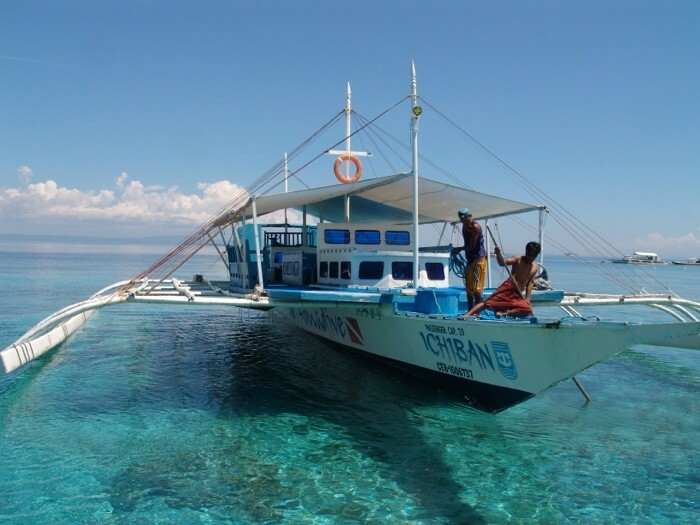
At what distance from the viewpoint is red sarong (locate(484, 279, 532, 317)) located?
10273 mm

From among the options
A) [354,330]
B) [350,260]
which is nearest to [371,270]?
[350,260]

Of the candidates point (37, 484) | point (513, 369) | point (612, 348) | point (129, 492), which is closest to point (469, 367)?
point (513, 369)

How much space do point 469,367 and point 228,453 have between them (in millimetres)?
5136

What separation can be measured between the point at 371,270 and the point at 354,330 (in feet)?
6.01

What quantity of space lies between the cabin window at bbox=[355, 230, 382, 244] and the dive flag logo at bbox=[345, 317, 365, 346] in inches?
104

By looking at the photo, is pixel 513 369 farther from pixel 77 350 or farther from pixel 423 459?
pixel 77 350

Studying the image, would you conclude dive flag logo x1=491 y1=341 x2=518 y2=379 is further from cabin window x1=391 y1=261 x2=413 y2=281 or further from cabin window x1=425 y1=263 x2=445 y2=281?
cabin window x1=425 y1=263 x2=445 y2=281

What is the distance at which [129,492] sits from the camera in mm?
7980

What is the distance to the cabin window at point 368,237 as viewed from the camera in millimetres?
16781

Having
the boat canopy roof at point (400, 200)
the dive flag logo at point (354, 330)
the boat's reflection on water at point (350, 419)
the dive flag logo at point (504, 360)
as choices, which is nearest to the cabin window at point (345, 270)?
the dive flag logo at point (354, 330)

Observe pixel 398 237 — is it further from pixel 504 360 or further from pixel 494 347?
pixel 504 360

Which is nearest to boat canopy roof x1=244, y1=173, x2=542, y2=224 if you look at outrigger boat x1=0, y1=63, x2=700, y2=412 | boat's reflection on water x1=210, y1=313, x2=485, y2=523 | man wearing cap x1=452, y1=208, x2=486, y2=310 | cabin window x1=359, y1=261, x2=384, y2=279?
outrigger boat x1=0, y1=63, x2=700, y2=412

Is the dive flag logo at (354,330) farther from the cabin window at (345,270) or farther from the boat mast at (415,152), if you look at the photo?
the boat mast at (415,152)

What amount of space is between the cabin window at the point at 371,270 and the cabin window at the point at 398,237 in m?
1.93
